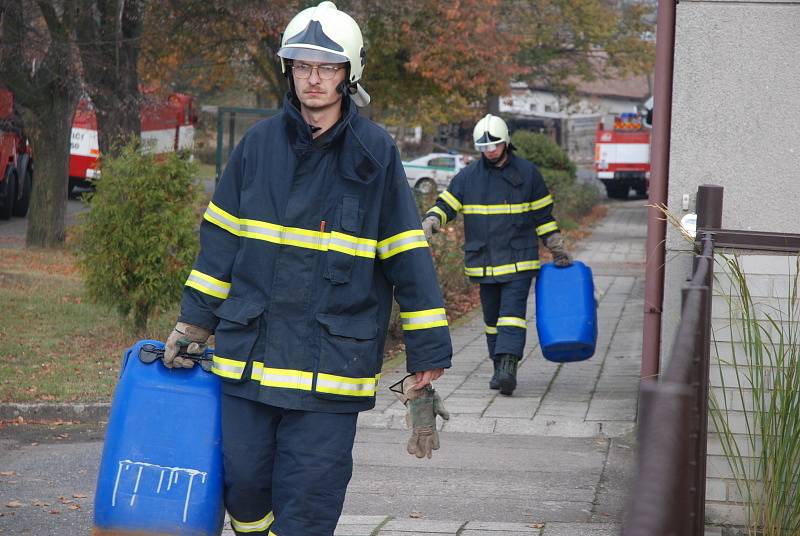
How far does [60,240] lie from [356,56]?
50.1 ft

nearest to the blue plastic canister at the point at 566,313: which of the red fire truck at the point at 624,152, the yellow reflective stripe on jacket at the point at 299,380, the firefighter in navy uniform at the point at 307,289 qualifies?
the firefighter in navy uniform at the point at 307,289

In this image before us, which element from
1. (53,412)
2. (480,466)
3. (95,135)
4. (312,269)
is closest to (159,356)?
(312,269)

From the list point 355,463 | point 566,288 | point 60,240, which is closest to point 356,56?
point 355,463

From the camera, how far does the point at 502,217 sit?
318 inches

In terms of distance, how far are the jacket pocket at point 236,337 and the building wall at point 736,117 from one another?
2.48 meters

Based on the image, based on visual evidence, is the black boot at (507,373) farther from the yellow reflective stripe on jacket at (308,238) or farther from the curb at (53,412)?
the yellow reflective stripe on jacket at (308,238)

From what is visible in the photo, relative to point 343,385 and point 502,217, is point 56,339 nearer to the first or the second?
point 502,217

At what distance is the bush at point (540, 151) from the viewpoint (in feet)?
85.8

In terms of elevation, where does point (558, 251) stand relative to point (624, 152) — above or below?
below

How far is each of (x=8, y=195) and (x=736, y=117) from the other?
20.0 m

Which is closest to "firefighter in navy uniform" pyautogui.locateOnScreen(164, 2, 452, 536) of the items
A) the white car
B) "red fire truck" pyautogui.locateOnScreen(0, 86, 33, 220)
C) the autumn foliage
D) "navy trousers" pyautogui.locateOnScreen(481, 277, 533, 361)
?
"navy trousers" pyautogui.locateOnScreen(481, 277, 533, 361)

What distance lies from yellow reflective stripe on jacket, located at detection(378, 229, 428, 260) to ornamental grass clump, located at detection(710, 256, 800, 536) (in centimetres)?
145

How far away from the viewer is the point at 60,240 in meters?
18.3

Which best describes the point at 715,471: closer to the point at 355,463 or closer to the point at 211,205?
the point at 355,463
